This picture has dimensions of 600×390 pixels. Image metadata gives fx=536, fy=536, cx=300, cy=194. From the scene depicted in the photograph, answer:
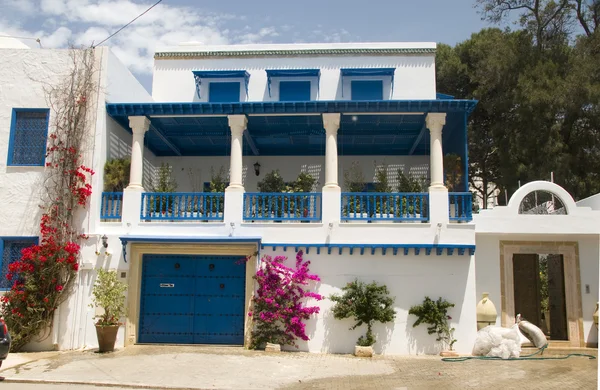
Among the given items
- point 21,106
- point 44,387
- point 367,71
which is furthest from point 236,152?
point 44,387

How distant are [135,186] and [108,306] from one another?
3.10m

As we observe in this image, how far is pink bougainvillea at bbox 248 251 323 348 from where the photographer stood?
12.7m

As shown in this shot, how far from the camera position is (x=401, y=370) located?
35.3 feet

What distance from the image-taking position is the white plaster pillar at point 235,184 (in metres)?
13.6

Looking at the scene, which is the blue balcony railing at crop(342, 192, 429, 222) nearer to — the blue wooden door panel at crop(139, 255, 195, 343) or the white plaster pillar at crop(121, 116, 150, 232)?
the blue wooden door panel at crop(139, 255, 195, 343)

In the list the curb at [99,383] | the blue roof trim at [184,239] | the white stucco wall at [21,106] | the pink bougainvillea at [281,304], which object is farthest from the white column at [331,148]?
the white stucco wall at [21,106]

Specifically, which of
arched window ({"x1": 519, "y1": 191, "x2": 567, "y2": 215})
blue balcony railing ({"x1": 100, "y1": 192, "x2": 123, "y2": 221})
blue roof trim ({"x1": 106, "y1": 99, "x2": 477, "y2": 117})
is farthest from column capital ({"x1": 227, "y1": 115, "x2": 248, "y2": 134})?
arched window ({"x1": 519, "y1": 191, "x2": 567, "y2": 215})

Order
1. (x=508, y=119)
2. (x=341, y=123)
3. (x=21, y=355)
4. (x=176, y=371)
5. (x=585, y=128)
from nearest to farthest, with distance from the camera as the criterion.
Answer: (x=176, y=371) < (x=21, y=355) < (x=341, y=123) < (x=585, y=128) < (x=508, y=119)

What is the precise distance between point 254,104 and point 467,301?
284 inches

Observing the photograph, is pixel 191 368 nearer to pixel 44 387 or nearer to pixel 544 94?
pixel 44 387

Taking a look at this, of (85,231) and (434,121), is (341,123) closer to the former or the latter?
(434,121)

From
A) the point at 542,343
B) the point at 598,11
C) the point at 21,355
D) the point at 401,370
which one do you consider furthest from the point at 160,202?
the point at 598,11

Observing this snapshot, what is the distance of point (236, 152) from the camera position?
13.9m

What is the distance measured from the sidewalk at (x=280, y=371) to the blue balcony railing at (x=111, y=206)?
130 inches
